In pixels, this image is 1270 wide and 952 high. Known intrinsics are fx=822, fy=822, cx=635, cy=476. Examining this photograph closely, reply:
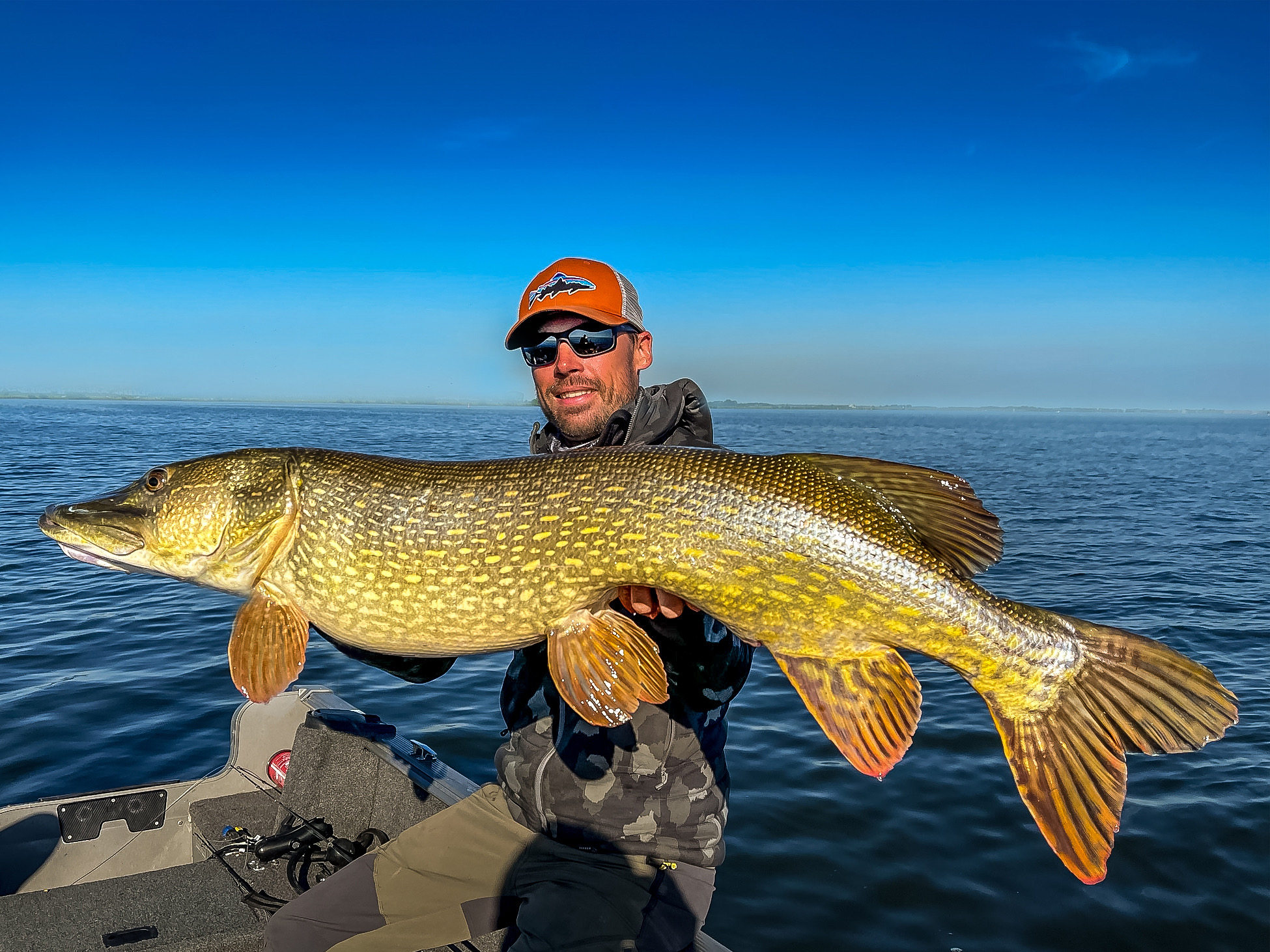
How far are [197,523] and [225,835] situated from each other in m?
2.50

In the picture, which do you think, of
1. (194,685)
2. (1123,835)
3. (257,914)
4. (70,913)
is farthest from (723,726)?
(194,685)

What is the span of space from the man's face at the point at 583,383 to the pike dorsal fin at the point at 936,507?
3.40ft

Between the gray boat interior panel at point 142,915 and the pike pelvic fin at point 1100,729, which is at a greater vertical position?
the pike pelvic fin at point 1100,729

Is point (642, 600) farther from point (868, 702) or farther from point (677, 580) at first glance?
point (868, 702)

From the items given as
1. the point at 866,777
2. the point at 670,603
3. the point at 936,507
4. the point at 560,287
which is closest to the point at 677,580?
the point at 670,603

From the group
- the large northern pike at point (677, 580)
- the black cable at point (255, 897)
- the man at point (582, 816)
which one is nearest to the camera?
the large northern pike at point (677, 580)

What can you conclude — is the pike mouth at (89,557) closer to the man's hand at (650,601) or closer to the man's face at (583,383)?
the man's face at (583,383)

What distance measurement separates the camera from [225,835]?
176 inches

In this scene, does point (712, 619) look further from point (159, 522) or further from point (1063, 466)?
point (1063, 466)

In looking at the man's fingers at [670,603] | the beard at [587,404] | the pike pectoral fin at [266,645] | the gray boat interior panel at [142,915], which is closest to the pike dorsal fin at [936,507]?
the man's fingers at [670,603]

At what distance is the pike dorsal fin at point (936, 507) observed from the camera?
8.08 feet

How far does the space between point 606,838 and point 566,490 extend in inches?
42.9

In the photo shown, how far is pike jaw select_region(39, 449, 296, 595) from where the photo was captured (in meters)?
2.83

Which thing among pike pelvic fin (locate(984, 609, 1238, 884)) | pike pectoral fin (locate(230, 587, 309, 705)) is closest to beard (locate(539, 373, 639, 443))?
pike pectoral fin (locate(230, 587, 309, 705))
